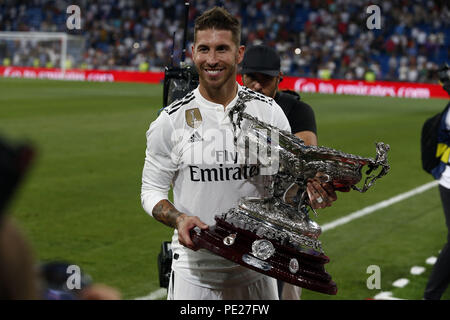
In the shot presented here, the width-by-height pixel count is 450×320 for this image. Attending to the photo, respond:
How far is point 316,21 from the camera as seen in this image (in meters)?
34.3

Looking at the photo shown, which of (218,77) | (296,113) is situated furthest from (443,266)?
(218,77)

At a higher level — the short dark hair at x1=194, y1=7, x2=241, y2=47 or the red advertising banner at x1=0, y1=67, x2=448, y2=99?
the short dark hair at x1=194, y1=7, x2=241, y2=47

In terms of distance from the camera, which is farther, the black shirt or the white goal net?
the white goal net

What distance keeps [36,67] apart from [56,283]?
36.5m

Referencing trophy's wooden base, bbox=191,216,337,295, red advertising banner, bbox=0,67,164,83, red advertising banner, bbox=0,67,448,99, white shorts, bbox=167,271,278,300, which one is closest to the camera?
trophy's wooden base, bbox=191,216,337,295

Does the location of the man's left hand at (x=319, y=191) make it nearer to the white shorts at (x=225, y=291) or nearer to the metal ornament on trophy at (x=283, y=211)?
the metal ornament on trophy at (x=283, y=211)

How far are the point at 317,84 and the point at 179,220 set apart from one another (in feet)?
87.0

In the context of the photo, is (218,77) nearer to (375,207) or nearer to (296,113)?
(296,113)

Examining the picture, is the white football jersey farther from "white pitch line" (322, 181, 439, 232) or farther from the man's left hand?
"white pitch line" (322, 181, 439, 232)

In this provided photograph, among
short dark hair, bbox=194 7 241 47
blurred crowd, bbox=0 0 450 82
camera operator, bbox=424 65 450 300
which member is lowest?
camera operator, bbox=424 65 450 300

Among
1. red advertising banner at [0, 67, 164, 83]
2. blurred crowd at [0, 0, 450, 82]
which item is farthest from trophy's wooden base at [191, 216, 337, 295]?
red advertising banner at [0, 67, 164, 83]

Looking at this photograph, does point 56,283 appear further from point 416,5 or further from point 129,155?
point 416,5

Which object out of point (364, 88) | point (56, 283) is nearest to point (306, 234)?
point (56, 283)

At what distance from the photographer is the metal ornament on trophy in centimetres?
205
